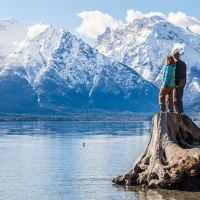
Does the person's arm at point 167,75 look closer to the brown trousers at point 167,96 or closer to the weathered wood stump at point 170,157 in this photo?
the brown trousers at point 167,96

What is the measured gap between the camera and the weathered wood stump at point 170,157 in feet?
136

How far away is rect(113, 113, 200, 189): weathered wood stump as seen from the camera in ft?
136

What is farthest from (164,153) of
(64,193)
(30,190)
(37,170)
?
(37,170)

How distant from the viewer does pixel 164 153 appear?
144ft

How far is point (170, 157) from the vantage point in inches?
1683

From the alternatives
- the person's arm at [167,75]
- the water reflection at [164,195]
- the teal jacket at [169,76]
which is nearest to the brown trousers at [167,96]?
the teal jacket at [169,76]

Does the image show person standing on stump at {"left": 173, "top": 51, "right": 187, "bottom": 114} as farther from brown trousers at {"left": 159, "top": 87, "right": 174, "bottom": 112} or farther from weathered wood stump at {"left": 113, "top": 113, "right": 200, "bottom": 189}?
weathered wood stump at {"left": 113, "top": 113, "right": 200, "bottom": 189}

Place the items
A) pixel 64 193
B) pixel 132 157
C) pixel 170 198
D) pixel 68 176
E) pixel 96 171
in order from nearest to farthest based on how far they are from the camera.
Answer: pixel 170 198 → pixel 64 193 → pixel 68 176 → pixel 96 171 → pixel 132 157

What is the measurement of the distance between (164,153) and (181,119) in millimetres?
2708

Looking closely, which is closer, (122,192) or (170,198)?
(170,198)

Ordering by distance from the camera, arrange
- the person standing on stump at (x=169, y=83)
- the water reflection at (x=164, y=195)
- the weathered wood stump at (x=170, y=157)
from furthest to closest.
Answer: the person standing on stump at (x=169, y=83) < the weathered wood stump at (x=170, y=157) < the water reflection at (x=164, y=195)

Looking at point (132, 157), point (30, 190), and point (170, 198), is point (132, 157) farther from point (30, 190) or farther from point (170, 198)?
point (170, 198)

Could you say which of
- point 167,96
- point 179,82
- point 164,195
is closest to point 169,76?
point 179,82

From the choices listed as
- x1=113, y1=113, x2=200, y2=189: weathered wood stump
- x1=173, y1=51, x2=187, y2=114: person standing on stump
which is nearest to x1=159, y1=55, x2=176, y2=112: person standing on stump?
x1=173, y1=51, x2=187, y2=114: person standing on stump
